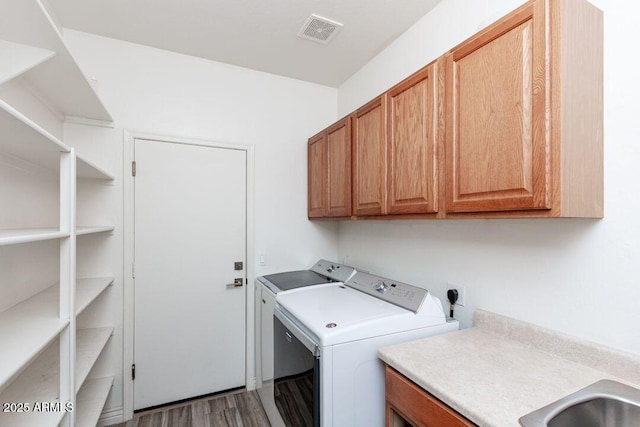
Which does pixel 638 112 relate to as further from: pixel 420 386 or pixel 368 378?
pixel 368 378

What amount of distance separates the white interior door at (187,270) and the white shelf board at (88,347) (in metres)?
0.25

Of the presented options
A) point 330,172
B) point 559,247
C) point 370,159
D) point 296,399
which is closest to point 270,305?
point 296,399

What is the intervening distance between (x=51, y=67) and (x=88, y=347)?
152 cm

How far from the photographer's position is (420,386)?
1049 millimetres

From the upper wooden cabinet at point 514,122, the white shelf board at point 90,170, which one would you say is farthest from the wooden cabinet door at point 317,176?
the white shelf board at point 90,170

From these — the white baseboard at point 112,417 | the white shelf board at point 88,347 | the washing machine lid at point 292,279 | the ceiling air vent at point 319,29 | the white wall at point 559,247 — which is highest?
the ceiling air vent at point 319,29

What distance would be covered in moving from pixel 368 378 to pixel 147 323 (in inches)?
68.6

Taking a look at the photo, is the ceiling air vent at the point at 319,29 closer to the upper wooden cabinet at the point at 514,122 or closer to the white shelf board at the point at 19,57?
the upper wooden cabinet at the point at 514,122

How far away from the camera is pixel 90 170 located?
1695 mm

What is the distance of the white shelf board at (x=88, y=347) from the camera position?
4.78 feet

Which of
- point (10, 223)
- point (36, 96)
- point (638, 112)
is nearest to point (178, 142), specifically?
point (36, 96)

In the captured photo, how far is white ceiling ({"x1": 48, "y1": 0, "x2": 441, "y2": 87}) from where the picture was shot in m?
1.79

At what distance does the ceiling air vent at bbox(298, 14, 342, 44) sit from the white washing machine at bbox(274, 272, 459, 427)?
173 centimetres

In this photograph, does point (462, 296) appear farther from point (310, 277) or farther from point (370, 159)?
point (310, 277)
